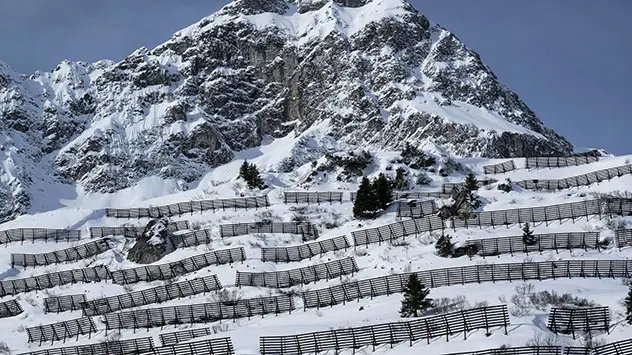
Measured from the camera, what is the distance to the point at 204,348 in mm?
36438

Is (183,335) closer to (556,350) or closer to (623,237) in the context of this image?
(556,350)

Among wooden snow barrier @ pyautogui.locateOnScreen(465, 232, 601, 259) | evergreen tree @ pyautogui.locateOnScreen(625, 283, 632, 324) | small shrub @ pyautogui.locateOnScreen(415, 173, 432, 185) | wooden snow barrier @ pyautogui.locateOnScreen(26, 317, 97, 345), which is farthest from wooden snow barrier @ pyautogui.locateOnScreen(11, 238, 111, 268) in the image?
evergreen tree @ pyautogui.locateOnScreen(625, 283, 632, 324)

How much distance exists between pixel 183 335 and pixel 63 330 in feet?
33.7

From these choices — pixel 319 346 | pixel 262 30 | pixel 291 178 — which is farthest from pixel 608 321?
pixel 262 30

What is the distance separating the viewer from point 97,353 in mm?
41125

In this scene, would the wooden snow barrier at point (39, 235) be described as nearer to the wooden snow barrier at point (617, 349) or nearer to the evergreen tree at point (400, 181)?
the evergreen tree at point (400, 181)

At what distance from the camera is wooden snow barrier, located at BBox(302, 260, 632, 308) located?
42844mm

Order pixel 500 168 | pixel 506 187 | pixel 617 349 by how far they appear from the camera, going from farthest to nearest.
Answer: pixel 500 168 → pixel 506 187 → pixel 617 349

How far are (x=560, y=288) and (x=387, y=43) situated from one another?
133170mm

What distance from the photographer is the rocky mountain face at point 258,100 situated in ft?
476

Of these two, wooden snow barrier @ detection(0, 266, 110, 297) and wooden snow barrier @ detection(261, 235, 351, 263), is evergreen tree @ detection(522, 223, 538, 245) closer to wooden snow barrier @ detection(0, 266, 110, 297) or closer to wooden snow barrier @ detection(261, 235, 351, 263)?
wooden snow barrier @ detection(261, 235, 351, 263)

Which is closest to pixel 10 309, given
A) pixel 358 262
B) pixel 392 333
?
pixel 358 262

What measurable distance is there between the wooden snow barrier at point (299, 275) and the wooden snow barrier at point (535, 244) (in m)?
8.03

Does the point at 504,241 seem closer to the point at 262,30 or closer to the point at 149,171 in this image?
the point at 149,171
